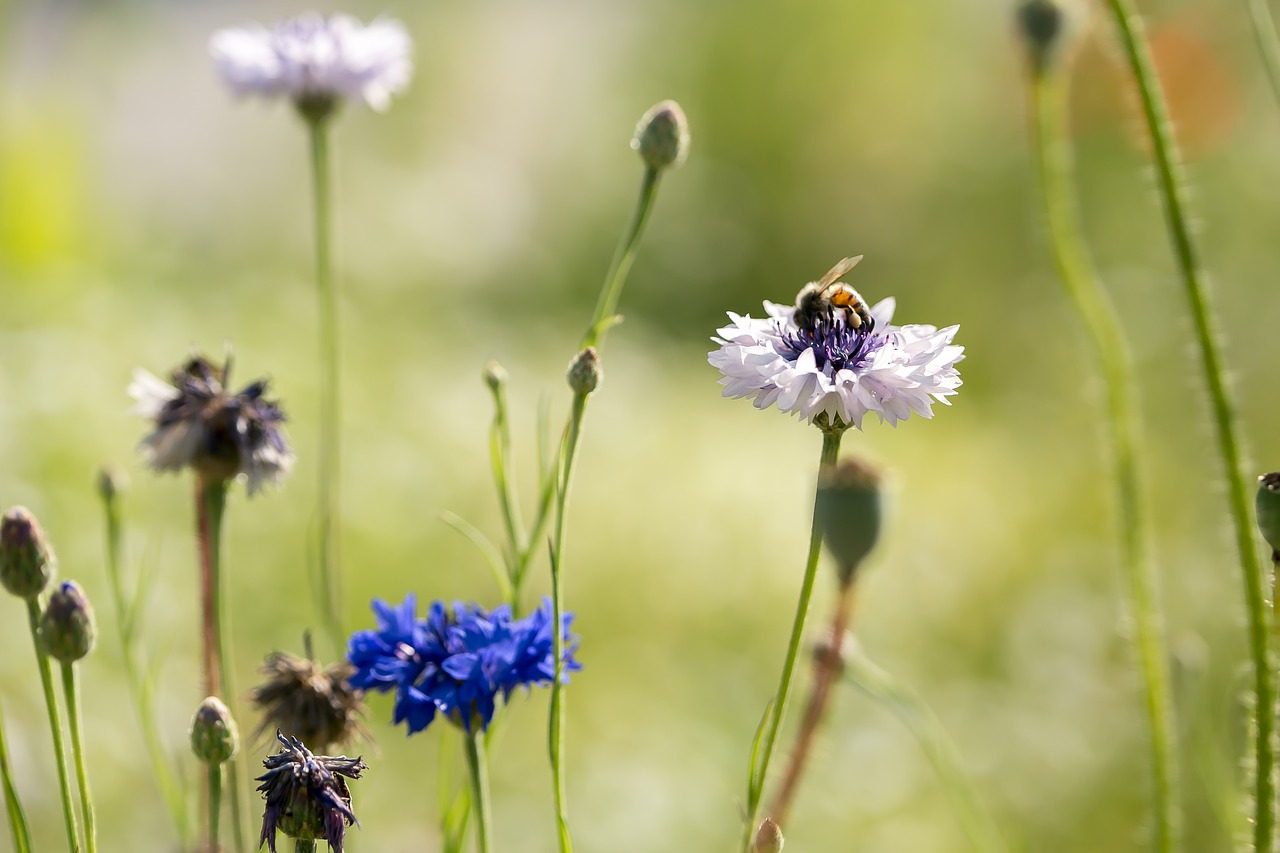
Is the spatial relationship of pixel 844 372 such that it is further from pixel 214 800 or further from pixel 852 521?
Answer: pixel 214 800

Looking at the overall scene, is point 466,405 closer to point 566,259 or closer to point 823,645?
point 566,259

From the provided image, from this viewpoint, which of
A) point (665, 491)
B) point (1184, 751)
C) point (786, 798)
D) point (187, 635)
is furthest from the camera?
point (665, 491)

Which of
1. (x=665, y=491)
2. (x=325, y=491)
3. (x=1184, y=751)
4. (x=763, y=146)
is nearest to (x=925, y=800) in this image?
(x=1184, y=751)

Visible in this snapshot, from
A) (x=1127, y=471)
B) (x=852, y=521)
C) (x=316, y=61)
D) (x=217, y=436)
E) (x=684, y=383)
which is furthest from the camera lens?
(x=684, y=383)

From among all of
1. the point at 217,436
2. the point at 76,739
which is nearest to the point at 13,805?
the point at 76,739

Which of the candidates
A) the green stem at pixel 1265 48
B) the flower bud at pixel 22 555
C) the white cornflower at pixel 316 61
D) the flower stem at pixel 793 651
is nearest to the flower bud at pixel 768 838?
the flower stem at pixel 793 651

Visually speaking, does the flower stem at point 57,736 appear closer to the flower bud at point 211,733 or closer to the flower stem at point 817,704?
the flower bud at point 211,733

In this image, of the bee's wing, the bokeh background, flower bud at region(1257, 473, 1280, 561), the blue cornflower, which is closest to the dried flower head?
the blue cornflower
